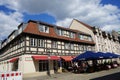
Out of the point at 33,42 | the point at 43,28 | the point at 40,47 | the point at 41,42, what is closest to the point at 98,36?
the point at 43,28

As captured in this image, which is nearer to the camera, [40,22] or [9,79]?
[9,79]

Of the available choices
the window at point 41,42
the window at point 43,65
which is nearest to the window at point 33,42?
the window at point 41,42

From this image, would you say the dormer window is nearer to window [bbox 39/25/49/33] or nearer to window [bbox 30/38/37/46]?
window [bbox 39/25/49/33]

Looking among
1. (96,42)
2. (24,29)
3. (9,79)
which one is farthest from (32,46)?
(96,42)

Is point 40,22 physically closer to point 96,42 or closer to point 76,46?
point 76,46

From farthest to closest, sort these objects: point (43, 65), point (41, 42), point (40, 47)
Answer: point (41, 42), point (43, 65), point (40, 47)

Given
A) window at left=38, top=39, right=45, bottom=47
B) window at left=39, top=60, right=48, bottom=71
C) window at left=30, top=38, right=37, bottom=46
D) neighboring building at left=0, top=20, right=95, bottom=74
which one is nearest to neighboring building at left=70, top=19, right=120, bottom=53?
neighboring building at left=0, top=20, right=95, bottom=74

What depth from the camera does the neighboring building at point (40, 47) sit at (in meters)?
22.8

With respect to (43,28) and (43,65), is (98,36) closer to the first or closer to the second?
(43,28)

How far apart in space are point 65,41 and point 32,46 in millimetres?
8286

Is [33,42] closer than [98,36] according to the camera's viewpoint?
Yes

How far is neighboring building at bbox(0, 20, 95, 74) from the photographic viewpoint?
2277cm

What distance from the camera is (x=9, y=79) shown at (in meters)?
7.52

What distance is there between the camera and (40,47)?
24562mm
